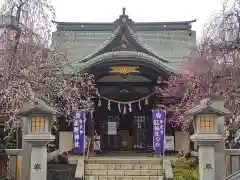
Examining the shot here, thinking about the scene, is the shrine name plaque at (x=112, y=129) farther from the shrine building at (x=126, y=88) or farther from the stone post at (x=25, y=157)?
the stone post at (x=25, y=157)

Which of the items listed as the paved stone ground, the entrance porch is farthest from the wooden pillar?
the paved stone ground

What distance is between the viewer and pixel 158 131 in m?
18.1

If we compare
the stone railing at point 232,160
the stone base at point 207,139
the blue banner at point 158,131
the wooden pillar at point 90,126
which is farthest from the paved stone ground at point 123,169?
the stone base at point 207,139

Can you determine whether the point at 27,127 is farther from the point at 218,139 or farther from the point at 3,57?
the point at 218,139

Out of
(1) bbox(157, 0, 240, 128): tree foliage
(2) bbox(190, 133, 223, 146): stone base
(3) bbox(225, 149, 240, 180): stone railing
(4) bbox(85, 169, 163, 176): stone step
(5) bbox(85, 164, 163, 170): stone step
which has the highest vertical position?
(1) bbox(157, 0, 240, 128): tree foliage

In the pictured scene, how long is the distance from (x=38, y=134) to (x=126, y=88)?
34.0 ft

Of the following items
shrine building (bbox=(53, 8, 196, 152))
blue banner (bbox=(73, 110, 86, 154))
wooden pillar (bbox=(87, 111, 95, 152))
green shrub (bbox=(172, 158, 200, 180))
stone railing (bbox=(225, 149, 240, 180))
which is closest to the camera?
stone railing (bbox=(225, 149, 240, 180))

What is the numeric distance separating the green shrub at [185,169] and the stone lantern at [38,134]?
5.27 meters

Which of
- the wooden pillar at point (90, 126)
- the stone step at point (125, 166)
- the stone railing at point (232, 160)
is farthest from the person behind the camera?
the wooden pillar at point (90, 126)

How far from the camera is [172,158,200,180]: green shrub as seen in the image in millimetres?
13703

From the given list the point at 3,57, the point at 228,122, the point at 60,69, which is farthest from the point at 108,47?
the point at 3,57

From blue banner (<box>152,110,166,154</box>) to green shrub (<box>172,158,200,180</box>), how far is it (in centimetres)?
281

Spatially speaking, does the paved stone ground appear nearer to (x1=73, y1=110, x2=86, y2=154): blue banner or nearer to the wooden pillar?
(x1=73, y1=110, x2=86, y2=154): blue banner

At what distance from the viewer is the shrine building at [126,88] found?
61.3 ft
